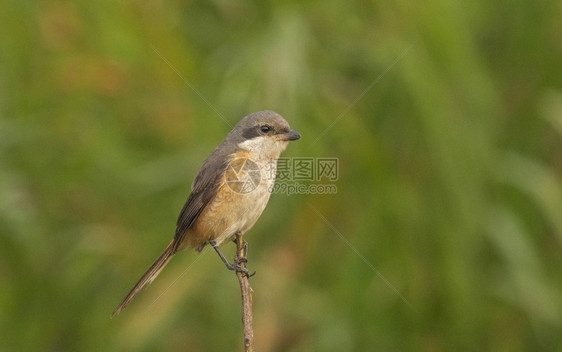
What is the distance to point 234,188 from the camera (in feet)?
12.8

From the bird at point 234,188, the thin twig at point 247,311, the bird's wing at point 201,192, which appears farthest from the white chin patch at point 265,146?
the thin twig at point 247,311

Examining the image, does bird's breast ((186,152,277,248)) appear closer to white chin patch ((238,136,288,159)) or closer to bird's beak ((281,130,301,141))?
white chin patch ((238,136,288,159))

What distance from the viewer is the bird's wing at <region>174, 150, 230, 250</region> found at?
386cm

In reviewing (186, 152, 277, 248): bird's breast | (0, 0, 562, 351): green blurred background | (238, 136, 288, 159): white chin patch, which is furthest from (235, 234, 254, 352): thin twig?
(0, 0, 562, 351): green blurred background

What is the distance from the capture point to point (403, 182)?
4.41 metres

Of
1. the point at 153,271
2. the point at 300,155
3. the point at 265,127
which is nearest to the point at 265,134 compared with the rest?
the point at 265,127

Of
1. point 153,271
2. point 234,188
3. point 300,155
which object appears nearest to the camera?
point 153,271

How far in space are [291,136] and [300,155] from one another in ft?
1.08

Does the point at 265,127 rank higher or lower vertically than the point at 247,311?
higher

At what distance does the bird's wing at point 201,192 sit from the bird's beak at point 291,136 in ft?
1.01

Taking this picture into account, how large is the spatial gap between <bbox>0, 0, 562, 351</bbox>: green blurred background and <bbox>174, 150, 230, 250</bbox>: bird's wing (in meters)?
0.37

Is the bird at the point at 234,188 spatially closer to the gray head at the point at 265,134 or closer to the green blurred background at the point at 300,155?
the gray head at the point at 265,134

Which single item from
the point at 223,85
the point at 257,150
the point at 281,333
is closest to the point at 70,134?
the point at 223,85

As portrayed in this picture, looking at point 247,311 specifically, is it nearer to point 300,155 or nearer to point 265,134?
point 265,134
